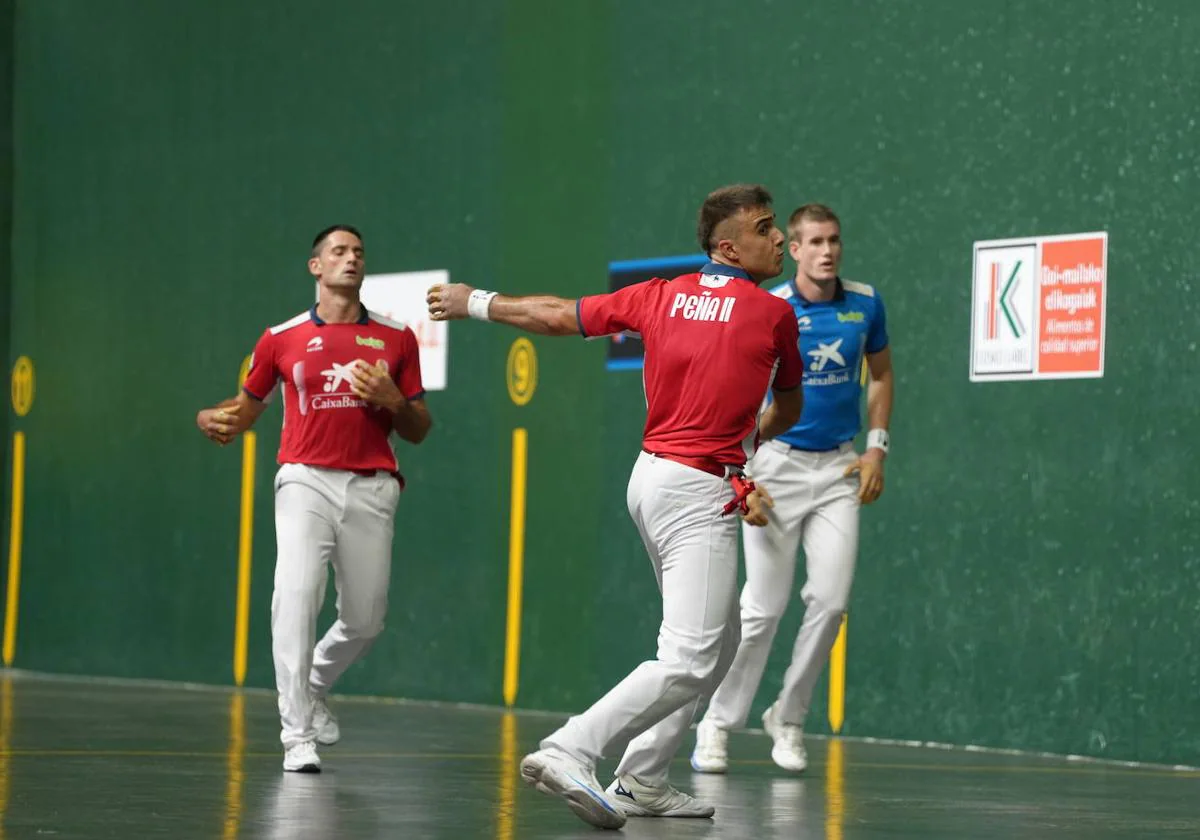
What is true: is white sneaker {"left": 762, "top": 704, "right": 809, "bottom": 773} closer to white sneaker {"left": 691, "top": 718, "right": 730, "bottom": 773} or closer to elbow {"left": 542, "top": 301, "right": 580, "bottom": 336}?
white sneaker {"left": 691, "top": 718, "right": 730, "bottom": 773}

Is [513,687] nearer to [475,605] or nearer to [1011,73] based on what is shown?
[475,605]

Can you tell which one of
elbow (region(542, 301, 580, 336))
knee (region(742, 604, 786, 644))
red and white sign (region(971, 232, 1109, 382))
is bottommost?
knee (region(742, 604, 786, 644))

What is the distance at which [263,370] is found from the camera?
7117 mm

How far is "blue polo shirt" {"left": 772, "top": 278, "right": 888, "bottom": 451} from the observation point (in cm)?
708

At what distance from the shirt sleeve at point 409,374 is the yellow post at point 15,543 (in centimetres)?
600

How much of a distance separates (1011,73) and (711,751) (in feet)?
9.96

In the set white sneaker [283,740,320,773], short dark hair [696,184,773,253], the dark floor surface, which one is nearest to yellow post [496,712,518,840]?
the dark floor surface

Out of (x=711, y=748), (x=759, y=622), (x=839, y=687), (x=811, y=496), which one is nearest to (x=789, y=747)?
(x=711, y=748)

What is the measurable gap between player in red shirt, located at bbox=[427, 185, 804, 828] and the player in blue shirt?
4.68ft

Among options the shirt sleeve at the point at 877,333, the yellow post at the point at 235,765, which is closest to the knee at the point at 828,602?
the shirt sleeve at the point at 877,333

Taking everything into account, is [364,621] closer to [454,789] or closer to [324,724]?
[324,724]

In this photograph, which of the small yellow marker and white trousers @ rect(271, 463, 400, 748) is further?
the small yellow marker

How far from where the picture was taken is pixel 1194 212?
778 cm

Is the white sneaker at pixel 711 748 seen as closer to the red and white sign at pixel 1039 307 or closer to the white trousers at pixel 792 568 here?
the white trousers at pixel 792 568
